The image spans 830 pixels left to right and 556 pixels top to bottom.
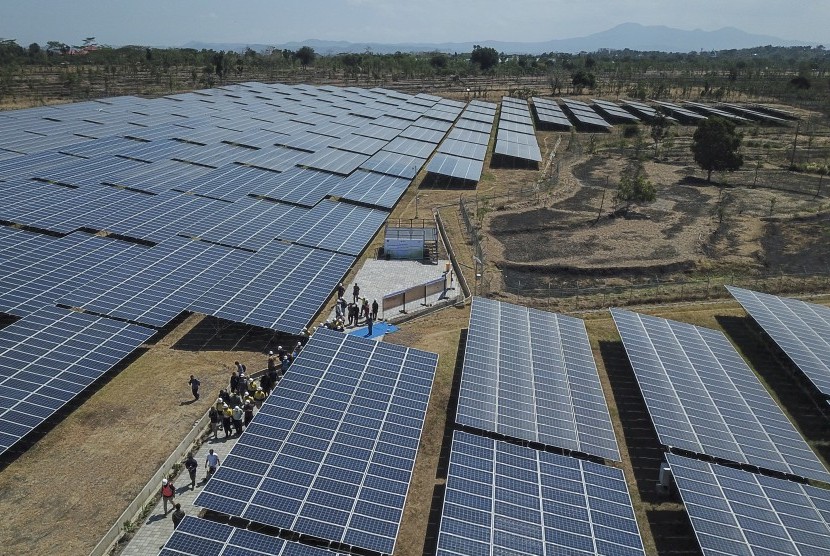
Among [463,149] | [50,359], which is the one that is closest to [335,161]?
[463,149]

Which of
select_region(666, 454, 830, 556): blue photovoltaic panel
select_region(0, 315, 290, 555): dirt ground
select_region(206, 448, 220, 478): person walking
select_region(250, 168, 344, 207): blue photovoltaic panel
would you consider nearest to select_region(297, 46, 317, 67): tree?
select_region(250, 168, 344, 207): blue photovoltaic panel

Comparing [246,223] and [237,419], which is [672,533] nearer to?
[237,419]

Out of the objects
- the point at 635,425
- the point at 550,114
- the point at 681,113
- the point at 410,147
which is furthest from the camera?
the point at 681,113

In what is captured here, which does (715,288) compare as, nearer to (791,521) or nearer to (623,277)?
(623,277)

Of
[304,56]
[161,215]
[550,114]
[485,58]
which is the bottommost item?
[161,215]

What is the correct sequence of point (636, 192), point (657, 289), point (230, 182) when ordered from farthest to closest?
1. point (636, 192)
2. point (230, 182)
3. point (657, 289)

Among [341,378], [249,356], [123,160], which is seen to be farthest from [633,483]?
[123,160]

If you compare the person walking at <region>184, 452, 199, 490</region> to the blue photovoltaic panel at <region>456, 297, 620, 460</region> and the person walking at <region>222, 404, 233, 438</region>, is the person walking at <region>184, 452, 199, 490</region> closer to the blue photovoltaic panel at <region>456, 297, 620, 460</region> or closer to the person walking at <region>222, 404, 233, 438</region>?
the person walking at <region>222, 404, 233, 438</region>
